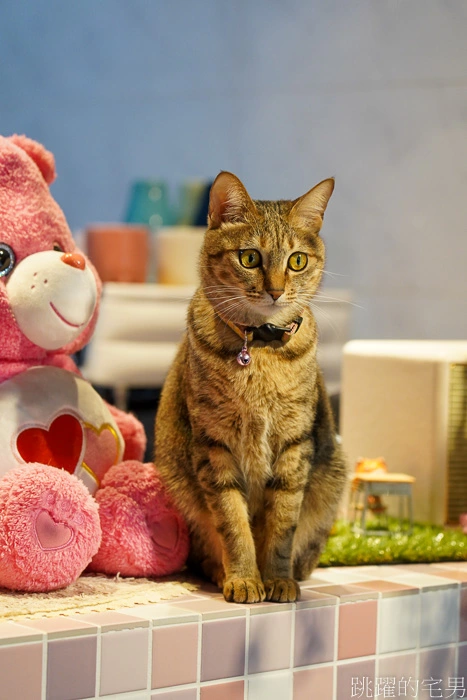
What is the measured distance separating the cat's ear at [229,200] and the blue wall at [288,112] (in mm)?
2128

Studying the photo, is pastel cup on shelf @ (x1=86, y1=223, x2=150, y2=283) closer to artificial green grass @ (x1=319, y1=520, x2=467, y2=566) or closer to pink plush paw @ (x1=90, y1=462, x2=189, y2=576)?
artificial green grass @ (x1=319, y1=520, x2=467, y2=566)

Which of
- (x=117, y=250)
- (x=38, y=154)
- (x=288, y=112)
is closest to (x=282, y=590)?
(x=38, y=154)

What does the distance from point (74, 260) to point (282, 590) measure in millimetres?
544

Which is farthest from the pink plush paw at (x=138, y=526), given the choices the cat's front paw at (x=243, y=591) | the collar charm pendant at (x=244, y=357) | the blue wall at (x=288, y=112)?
the blue wall at (x=288, y=112)

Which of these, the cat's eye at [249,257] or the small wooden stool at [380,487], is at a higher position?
the cat's eye at [249,257]

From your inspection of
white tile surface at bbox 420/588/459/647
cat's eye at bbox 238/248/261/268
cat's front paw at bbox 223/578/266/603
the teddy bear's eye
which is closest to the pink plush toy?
the teddy bear's eye

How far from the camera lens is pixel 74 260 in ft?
4.46

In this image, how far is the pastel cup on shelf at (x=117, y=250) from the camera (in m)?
3.05

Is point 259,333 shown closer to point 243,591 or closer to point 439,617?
point 243,591

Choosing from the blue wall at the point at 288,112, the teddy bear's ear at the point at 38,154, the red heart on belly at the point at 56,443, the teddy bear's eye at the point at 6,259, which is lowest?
the red heart on belly at the point at 56,443

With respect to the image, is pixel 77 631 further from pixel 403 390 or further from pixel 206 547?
pixel 403 390

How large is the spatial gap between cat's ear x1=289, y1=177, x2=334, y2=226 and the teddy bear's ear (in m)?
0.40

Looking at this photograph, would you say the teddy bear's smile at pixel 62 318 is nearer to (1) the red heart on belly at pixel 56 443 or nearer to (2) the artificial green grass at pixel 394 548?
(1) the red heart on belly at pixel 56 443

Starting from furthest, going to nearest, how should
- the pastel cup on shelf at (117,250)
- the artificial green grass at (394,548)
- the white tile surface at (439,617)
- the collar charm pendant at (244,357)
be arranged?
the pastel cup on shelf at (117,250)
the artificial green grass at (394,548)
the white tile surface at (439,617)
the collar charm pendant at (244,357)
